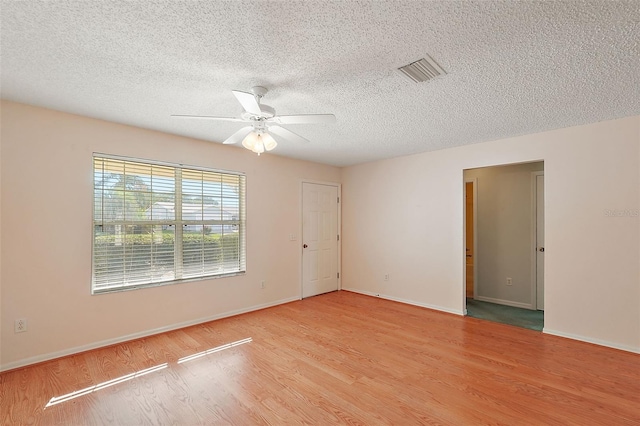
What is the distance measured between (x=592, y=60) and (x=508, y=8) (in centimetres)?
96

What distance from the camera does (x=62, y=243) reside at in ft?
9.58

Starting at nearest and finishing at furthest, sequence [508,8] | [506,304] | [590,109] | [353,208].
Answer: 1. [508,8]
2. [590,109]
3. [506,304]
4. [353,208]

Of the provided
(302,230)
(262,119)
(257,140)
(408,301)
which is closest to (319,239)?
(302,230)

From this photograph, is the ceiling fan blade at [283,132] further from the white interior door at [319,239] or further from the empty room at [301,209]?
the white interior door at [319,239]

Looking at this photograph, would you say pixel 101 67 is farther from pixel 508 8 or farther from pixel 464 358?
pixel 464 358

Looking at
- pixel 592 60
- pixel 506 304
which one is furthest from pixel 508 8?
pixel 506 304

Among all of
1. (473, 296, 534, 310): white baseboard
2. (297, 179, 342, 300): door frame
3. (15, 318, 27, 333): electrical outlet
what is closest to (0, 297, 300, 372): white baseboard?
(15, 318, 27, 333): electrical outlet

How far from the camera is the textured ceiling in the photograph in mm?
1521

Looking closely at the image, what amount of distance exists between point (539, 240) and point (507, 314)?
1260mm

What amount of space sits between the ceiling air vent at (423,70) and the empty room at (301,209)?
3 cm

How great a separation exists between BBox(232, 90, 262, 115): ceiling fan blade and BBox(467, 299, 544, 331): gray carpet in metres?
4.05

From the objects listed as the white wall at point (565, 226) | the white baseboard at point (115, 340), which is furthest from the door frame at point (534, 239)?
the white baseboard at point (115, 340)

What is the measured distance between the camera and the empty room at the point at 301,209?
5.76 ft

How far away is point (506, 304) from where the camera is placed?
481 centimetres
